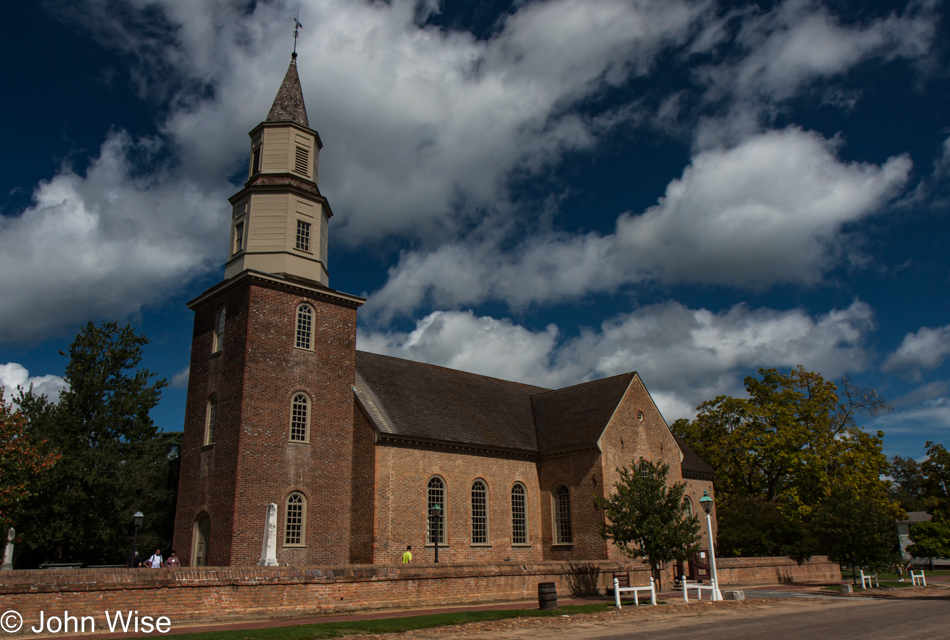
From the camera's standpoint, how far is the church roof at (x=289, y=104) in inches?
1190

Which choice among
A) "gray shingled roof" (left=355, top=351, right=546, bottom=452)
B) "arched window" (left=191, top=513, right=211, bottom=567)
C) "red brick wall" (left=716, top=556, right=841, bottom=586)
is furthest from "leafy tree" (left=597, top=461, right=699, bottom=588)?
"arched window" (left=191, top=513, right=211, bottom=567)

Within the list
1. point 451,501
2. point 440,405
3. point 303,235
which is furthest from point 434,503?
point 303,235

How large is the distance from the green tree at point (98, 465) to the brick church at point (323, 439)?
9464mm

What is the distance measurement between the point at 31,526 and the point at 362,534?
18.3 meters

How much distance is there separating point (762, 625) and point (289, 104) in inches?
1096

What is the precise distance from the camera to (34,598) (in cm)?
1448

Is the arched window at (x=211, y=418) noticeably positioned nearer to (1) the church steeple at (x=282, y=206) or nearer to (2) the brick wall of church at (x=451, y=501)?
(1) the church steeple at (x=282, y=206)

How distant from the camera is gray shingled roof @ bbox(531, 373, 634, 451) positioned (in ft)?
109

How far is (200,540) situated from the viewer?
25.7m

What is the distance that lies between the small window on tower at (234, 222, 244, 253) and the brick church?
0.21ft

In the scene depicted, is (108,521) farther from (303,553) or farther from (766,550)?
(766,550)

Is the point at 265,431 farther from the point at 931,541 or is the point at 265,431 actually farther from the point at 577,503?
the point at 931,541

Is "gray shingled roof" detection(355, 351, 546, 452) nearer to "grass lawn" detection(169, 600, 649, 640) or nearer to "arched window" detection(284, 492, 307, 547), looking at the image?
"arched window" detection(284, 492, 307, 547)
